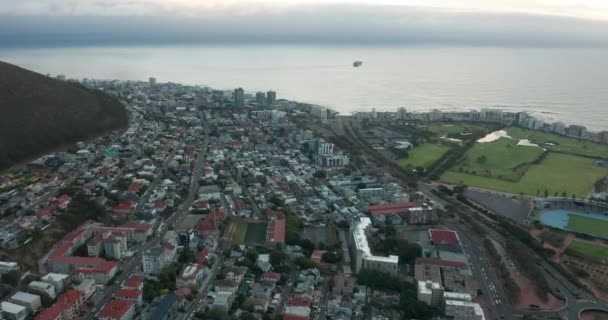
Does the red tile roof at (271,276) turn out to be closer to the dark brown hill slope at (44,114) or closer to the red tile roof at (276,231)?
the red tile roof at (276,231)

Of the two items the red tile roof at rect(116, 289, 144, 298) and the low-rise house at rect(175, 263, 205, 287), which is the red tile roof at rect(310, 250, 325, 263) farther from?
the red tile roof at rect(116, 289, 144, 298)

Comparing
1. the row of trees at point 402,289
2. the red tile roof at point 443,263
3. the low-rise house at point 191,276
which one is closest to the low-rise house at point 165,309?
the low-rise house at point 191,276

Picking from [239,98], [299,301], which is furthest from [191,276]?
[239,98]

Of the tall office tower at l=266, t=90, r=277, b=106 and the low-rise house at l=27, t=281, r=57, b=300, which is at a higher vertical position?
the tall office tower at l=266, t=90, r=277, b=106

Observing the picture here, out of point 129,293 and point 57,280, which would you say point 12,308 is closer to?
point 57,280

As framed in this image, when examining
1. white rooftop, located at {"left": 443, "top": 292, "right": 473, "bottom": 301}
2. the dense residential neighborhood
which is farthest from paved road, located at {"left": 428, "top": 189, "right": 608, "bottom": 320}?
white rooftop, located at {"left": 443, "top": 292, "right": 473, "bottom": 301}

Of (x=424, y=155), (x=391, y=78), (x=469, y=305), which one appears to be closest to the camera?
(x=469, y=305)
